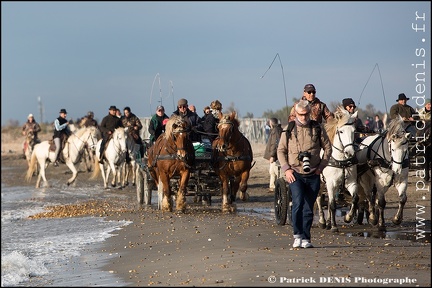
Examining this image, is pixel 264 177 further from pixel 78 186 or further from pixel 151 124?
pixel 151 124

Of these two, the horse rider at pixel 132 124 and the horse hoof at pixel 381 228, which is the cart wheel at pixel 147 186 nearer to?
the horse rider at pixel 132 124

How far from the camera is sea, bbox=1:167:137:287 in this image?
45.5 ft

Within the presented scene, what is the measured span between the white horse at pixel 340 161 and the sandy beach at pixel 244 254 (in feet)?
2.01

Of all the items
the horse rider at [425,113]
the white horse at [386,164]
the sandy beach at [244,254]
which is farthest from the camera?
the horse rider at [425,113]

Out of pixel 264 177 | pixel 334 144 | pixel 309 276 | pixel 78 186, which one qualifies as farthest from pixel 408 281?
pixel 78 186

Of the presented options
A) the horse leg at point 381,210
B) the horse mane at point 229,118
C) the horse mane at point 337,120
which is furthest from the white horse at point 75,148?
the horse mane at point 337,120

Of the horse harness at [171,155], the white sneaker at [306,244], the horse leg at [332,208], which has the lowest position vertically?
the white sneaker at [306,244]

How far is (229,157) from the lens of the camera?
2230 centimetres

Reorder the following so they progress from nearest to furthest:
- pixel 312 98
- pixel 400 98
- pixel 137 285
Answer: pixel 137 285
pixel 312 98
pixel 400 98

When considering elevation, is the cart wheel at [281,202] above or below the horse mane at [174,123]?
below

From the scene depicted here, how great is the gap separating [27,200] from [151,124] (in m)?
8.56

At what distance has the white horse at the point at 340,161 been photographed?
58.7ft

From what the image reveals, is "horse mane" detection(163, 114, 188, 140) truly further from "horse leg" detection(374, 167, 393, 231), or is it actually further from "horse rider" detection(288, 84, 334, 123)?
"horse leg" detection(374, 167, 393, 231)

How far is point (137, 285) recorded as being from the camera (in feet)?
40.6
